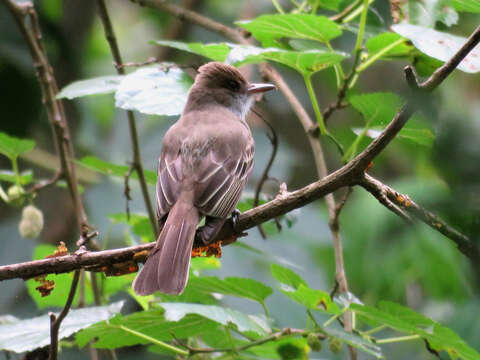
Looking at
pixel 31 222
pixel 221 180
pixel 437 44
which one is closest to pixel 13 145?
pixel 31 222

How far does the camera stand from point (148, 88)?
2.94 metres

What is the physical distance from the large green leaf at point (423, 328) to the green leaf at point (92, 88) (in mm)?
1528

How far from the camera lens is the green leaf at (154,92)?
2.85 metres

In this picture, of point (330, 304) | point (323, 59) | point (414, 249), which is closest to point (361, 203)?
point (414, 249)

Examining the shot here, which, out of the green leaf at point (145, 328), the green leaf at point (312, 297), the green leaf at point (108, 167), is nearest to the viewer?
the green leaf at point (312, 297)

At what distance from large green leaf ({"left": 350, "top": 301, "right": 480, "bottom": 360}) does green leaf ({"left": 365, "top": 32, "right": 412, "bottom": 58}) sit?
3.57 feet

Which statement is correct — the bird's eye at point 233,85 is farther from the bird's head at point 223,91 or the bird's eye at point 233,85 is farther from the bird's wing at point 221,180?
the bird's wing at point 221,180

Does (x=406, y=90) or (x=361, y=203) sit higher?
(x=361, y=203)

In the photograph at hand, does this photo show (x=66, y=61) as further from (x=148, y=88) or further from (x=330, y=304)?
(x=330, y=304)

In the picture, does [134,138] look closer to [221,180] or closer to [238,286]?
[221,180]

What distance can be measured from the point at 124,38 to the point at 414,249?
4.49 m

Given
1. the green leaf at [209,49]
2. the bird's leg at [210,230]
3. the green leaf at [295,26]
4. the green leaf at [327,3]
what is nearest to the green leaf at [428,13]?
the green leaf at [327,3]

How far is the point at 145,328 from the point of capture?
2.65 meters

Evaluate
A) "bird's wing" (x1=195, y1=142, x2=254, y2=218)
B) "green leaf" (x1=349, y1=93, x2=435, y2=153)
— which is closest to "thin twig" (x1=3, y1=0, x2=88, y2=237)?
"bird's wing" (x1=195, y1=142, x2=254, y2=218)
